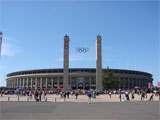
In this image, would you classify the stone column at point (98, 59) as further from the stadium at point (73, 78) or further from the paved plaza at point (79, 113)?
the paved plaza at point (79, 113)

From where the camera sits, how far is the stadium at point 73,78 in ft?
329

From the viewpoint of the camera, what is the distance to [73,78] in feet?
333

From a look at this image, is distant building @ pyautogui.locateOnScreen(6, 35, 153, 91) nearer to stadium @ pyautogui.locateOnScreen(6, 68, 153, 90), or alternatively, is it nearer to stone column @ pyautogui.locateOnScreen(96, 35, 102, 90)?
stadium @ pyautogui.locateOnScreen(6, 68, 153, 90)

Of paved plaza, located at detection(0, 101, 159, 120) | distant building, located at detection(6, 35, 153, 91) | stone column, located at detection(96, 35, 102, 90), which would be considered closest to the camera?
paved plaza, located at detection(0, 101, 159, 120)

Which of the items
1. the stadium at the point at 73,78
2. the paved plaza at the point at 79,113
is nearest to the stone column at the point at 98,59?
the stadium at the point at 73,78

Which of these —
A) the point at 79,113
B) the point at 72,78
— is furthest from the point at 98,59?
the point at 79,113

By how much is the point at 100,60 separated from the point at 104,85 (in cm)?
1118

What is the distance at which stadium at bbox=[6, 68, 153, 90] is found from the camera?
100312 mm

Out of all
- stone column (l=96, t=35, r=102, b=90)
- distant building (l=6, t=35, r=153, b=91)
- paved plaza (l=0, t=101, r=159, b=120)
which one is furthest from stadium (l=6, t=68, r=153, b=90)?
paved plaza (l=0, t=101, r=159, b=120)

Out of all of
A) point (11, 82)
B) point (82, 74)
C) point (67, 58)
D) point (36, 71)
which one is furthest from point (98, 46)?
point (11, 82)

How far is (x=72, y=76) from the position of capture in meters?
100

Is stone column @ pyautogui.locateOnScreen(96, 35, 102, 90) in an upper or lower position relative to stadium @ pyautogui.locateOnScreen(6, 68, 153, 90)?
upper

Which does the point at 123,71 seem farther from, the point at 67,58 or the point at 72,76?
the point at 67,58

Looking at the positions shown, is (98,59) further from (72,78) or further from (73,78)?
(72,78)
